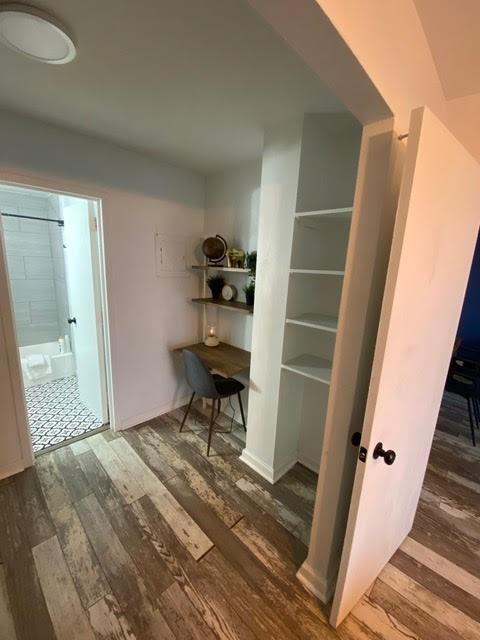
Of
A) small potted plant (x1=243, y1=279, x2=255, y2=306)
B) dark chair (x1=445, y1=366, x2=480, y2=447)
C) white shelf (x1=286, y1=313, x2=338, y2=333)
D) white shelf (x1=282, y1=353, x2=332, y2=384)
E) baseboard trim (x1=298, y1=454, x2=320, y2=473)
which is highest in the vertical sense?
small potted plant (x1=243, y1=279, x2=255, y2=306)

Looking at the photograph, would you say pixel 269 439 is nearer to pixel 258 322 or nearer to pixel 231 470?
pixel 231 470

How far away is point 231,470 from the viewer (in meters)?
2.08

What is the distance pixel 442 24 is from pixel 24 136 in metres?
2.15

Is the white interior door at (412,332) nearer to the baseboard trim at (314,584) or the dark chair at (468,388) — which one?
the baseboard trim at (314,584)

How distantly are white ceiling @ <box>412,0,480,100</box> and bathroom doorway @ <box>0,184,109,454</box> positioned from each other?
2.11 m

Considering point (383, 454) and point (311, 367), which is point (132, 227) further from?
point (383, 454)

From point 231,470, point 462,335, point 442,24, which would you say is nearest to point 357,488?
point 231,470

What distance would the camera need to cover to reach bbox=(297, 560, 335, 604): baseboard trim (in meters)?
1.29

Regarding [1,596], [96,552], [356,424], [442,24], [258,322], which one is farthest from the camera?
[258,322]

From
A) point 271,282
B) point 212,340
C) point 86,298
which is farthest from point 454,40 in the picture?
point 86,298

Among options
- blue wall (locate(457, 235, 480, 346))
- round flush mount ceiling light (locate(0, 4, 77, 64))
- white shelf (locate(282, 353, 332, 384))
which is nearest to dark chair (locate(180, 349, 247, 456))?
white shelf (locate(282, 353, 332, 384))

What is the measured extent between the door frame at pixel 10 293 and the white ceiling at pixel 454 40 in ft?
6.60

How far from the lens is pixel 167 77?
124 centimetres

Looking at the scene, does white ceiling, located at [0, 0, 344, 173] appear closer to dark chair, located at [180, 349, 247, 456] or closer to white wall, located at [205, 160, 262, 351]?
white wall, located at [205, 160, 262, 351]
